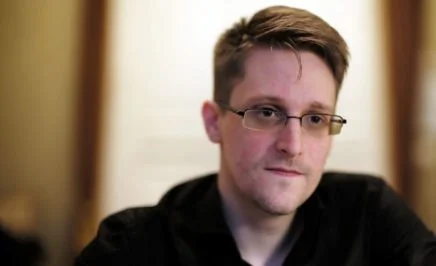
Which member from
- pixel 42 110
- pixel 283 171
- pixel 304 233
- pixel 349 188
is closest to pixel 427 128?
pixel 349 188

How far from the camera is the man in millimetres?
772

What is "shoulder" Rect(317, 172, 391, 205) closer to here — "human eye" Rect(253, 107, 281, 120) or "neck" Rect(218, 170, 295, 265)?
"neck" Rect(218, 170, 295, 265)

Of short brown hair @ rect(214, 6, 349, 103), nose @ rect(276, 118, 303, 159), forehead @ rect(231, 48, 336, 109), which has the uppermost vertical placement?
short brown hair @ rect(214, 6, 349, 103)

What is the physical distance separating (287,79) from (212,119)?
19 centimetres

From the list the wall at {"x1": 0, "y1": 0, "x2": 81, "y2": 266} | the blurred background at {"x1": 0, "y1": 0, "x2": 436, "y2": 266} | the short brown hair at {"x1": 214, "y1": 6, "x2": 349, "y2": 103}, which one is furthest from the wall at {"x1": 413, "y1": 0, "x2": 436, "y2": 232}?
the wall at {"x1": 0, "y1": 0, "x2": 81, "y2": 266}

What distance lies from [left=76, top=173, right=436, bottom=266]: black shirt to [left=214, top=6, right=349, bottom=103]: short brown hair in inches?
8.1

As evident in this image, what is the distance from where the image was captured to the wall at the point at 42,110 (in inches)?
55.0

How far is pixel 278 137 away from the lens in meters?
0.76

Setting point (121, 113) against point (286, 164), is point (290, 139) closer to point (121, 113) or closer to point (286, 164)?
point (286, 164)

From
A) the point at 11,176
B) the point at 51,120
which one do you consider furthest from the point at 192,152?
the point at 11,176

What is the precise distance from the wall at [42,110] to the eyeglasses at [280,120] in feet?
2.51

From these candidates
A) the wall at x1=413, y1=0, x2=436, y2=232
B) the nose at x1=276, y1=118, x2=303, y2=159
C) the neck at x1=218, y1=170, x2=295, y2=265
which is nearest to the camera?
the nose at x1=276, y1=118, x2=303, y2=159

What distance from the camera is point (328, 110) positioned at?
31.4 inches

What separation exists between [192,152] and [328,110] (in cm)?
63
